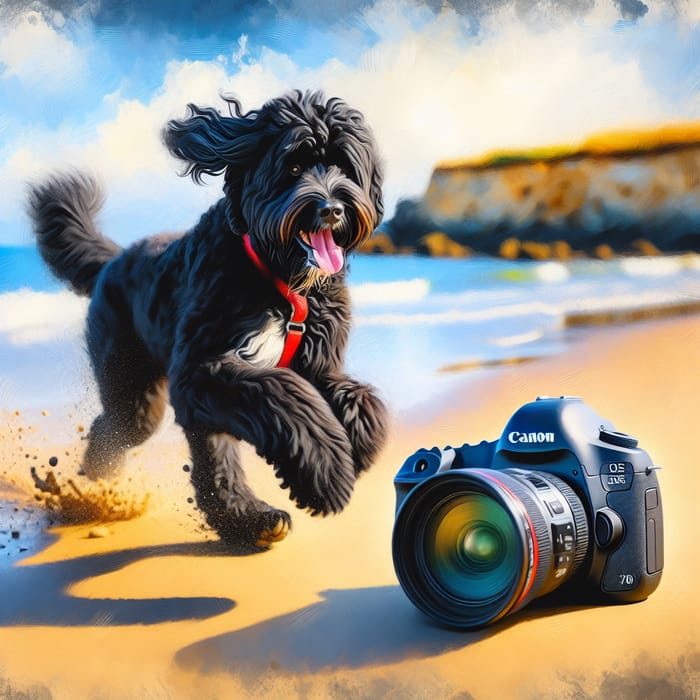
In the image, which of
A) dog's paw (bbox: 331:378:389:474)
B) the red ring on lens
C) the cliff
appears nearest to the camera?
the red ring on lens

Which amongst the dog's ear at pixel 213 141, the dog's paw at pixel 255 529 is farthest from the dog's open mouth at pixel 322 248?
the dog's paw at pixel 255 529

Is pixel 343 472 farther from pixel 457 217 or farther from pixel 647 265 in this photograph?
pixel 647 265

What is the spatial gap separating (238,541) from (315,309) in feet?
2.04

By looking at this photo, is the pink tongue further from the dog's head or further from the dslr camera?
the dslr camera

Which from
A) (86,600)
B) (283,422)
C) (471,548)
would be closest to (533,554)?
(471,548)

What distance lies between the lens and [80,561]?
2490 millimetres

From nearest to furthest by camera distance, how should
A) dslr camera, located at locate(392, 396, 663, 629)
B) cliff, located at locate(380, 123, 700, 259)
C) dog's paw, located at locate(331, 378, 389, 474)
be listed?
dslr camera, located at locate(392, 396, 663, 629)
dog's paw, located at locate(331, 378, 389, 474)
cliff, located at locate(380, 123, 700, 259)

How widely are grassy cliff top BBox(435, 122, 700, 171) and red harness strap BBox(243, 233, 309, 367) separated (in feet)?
1.85

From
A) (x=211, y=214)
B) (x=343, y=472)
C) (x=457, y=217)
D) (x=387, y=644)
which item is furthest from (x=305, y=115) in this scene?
(x=387, y=644)

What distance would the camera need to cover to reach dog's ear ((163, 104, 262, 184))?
7.41 ft

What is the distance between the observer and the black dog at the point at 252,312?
219 cm

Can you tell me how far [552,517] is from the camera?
1845 millimetres

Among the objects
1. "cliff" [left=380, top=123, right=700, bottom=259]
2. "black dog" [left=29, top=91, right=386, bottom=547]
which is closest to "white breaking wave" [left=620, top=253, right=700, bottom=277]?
"cliff" [left=380, top=123, right=700, bottom=259]

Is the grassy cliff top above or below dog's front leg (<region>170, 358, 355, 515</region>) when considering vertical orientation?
above
